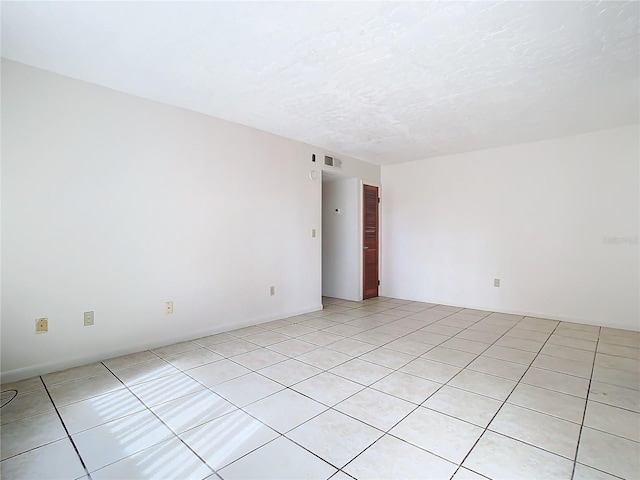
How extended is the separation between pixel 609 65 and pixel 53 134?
441 centimetres

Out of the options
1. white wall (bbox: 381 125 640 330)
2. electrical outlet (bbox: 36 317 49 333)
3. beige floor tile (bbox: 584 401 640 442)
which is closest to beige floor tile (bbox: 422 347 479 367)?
beige floor tile (bbox: 584 401 640 442)

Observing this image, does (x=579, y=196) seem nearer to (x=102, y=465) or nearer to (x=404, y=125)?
(x=404, y=125)

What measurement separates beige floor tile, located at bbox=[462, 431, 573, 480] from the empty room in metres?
0.01

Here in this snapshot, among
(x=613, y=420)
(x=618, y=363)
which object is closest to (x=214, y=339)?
(x=613, y=420)

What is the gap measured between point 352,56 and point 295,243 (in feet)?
8.58

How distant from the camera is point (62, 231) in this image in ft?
8.48

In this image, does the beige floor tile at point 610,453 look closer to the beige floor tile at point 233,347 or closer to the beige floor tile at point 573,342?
the beige floor tile at point 573,342

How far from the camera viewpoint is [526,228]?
177 inches

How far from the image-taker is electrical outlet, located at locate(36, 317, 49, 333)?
248 centimetres

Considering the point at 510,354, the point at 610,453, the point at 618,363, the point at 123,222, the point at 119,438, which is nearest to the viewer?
the point at 610,453

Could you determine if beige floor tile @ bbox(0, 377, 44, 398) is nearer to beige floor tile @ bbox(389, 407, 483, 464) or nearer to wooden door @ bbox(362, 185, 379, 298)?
beige floor tile @ bbox(389, 407, 483, 464)

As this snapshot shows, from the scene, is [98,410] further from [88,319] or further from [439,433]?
[439,433]

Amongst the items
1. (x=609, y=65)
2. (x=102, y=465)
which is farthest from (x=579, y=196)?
(x=102, y=465)

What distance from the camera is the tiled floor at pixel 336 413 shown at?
1.52 meters
